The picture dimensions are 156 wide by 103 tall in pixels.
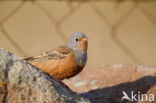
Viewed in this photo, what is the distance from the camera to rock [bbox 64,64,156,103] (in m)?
1.75

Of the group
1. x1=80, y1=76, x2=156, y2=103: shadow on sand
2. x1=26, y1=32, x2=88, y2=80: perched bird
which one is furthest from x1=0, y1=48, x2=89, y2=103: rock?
x1=80, y1=76, x2=156, y2=103: shadow on sand

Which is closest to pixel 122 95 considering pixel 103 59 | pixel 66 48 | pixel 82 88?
pixel 82 88

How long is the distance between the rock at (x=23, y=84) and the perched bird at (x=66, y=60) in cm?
55

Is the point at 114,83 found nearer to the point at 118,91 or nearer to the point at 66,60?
the point at 118,91

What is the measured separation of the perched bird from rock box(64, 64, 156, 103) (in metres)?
0.25

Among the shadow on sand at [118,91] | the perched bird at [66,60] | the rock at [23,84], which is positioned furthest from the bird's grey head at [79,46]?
the rock at [23,84]

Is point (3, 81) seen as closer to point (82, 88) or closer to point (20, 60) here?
point (20, 60)

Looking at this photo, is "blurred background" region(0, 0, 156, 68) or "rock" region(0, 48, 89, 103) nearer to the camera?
"rock" region(0, 48, 89, 103)

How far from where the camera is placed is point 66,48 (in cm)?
180

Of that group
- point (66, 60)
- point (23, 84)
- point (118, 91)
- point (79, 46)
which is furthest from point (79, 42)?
point (23, 84)

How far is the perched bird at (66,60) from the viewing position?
1.65m

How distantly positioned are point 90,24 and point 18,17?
67 cm

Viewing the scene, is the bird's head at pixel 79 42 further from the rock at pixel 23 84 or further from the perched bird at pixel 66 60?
the rock at pixel 23 84

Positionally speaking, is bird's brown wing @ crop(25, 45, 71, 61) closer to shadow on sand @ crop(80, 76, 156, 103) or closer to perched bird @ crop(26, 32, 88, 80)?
perched bird @ crop(26, 32, 88, 80)
